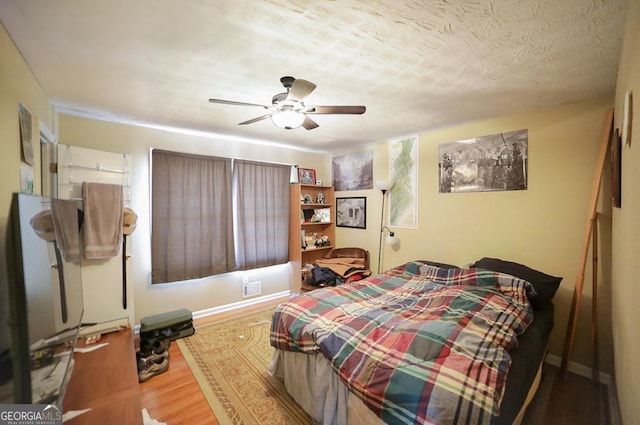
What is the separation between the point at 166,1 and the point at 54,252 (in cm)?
124

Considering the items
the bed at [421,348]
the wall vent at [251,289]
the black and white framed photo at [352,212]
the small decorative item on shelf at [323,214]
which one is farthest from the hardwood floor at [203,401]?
the small decorative item on shelf at [323,214]

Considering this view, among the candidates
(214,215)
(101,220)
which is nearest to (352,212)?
(214,215)

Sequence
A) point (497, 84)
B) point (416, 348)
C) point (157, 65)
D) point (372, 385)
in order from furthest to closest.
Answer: point (497, 84) → point (157, 65) → point (416, 348) → point (372, 385)

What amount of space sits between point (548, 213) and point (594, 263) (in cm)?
52

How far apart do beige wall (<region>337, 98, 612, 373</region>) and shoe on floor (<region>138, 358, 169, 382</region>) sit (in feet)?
10.1

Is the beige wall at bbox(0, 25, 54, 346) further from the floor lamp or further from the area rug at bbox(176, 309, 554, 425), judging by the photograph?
the floor lamp

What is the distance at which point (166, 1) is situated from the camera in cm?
117

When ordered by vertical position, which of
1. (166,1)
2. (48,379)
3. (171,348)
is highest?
(166,1)

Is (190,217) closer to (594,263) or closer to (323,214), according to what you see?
(323,214)

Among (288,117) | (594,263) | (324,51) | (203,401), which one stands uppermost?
(324,51)

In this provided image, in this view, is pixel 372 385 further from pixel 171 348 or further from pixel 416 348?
pixel 171 348

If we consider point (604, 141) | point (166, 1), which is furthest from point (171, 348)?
point (604, 141)

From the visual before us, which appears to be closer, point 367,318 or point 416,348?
point 416,348

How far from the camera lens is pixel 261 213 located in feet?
12.7
